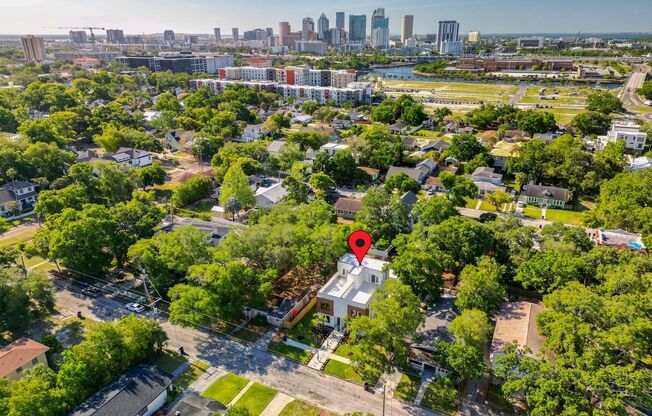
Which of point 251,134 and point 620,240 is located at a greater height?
point 251,134

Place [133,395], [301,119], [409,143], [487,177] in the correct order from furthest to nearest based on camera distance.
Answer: [301,119]
[409,143]
[487,177]
[133,395]

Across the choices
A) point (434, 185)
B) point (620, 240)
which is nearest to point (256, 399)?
point (620, 240)

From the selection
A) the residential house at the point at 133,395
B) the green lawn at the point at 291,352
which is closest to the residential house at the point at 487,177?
the green lawn at the point at 291,352

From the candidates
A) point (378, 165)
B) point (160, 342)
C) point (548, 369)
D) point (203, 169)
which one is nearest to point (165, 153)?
point (203, 169)

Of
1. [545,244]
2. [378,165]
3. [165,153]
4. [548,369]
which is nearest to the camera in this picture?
[548,369]

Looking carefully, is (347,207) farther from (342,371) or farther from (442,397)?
(442,397)

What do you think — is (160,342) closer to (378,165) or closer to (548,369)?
(548,369)

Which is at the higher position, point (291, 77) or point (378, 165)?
point (291, 77)
